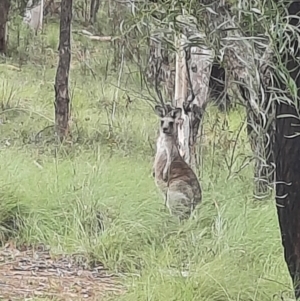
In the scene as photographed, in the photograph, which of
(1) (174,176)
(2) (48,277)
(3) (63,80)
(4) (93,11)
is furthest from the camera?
(4) (93,11)

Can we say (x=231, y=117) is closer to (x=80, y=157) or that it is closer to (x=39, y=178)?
(x=80, y=157)

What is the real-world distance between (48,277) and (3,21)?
9.42 m

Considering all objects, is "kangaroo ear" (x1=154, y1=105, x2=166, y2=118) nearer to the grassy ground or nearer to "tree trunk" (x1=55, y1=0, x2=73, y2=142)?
the grassy ground

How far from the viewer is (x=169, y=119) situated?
7551 millimetres

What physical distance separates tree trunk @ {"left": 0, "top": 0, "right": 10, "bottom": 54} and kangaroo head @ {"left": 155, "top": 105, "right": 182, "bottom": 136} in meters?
6.28

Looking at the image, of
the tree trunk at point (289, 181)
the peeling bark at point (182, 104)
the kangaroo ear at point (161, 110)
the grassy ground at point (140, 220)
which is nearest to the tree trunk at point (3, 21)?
the grassy ground at point (140, 220)

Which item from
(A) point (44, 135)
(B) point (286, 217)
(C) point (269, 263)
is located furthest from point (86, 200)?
(A) point (44, 135)

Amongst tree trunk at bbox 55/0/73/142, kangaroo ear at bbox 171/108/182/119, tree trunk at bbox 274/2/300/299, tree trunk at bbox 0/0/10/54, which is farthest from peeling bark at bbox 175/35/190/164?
tree trunk at bbox 0/0/10/54

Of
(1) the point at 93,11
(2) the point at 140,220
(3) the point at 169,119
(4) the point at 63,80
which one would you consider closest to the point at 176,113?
(3) the point at 169,119

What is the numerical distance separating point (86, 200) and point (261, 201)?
4.36 ft

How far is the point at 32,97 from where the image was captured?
11.6 m

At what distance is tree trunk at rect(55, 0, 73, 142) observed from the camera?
9.21 meters

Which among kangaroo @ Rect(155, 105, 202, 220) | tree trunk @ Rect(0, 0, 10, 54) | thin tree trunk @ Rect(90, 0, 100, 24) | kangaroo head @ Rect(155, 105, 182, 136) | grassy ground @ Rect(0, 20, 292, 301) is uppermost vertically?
thin tree trunk @ Rect(90, 0, 100, 24)

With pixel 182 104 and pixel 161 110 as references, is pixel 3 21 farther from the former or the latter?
pixel 161 110
